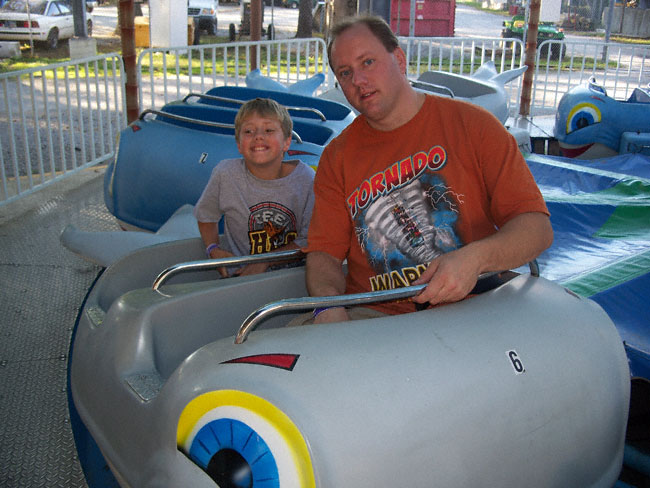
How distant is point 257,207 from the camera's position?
199cm

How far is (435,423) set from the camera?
42.7 inches

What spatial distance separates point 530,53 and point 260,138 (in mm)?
4855

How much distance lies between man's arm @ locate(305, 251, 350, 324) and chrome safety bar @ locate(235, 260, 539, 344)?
0.78 ft

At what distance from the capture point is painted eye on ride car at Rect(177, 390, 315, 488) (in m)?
0.98

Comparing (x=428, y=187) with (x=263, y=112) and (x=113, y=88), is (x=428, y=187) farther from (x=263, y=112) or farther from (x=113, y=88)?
(x=113, y=88)

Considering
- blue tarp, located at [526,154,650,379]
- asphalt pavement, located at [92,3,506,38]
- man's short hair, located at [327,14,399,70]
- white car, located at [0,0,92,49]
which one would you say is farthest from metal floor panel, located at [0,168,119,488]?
asphalt pavement, located at [92,3,506,38]

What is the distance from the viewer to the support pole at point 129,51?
4.11 m

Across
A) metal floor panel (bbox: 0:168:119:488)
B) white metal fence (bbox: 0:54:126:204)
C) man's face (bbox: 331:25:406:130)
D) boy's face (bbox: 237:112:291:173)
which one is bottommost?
metal floor panel (bbox: 0:168:119:488)

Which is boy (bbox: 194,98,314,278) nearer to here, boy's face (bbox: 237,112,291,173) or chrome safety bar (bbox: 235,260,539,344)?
boy's face (bbox: 237,112,291,173)

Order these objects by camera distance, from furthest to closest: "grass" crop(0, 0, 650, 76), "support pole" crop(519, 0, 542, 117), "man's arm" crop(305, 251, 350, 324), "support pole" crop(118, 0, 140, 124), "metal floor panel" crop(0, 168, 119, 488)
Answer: "grass" crop(0, 0, 650, 76), "support pole" crop(519, 0, 542, 117), "support pole" crop(118, 0, 140, 124), "metal floor panel" crop(0, 168, 119, 488), "man's arm" crop(305, 251, 350, 324)

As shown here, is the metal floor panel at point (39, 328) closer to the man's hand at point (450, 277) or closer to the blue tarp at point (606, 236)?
the man's hand at point (450, 277)

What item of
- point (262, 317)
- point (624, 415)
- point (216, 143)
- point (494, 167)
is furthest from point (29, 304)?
point (624, 415)

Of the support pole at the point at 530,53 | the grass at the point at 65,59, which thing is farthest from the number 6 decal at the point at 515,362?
the grass at the point at 65,59

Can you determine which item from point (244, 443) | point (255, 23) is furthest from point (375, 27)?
point (255, 23)
